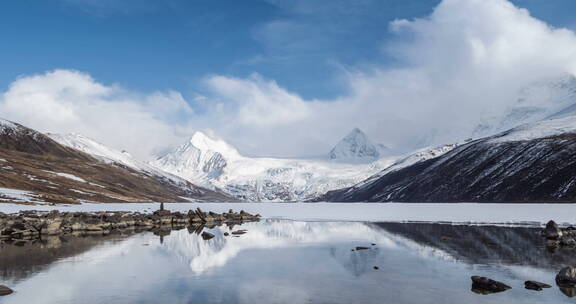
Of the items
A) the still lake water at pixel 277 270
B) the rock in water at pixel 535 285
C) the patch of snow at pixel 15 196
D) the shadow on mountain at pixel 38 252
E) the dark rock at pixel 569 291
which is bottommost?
the dark rock at pixel 569 291

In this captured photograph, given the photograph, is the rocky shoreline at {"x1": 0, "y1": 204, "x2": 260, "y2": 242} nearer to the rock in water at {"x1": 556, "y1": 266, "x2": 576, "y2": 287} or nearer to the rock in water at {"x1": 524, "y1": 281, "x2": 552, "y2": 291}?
the rock in water at {"x1": 524, "y1": 281, "x2": 552, "y2": 291}

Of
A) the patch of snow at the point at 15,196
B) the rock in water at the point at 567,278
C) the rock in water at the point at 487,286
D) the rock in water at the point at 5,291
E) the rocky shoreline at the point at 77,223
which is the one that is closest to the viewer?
the rock in water at the point at 5,291

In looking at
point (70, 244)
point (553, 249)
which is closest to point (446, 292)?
point (553, 249)

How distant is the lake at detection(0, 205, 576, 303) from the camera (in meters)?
22.9

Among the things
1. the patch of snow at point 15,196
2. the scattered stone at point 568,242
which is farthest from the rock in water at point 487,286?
the patch of snow at point 15,196

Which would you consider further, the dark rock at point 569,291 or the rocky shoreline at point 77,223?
the rocky shoreline at point 77,223

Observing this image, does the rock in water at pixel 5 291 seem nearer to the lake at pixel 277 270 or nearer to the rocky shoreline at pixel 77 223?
the lake at pixel 277 270

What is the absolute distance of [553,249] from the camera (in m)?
39.9

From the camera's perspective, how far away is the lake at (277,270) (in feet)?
75.2

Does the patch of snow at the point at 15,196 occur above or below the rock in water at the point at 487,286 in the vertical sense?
above

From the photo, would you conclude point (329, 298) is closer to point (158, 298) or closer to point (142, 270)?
point (158, 298)

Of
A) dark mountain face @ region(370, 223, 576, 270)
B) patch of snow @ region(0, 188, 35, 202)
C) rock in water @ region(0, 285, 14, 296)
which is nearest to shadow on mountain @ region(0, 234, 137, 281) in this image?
rock in water @ region(0, 285, 14, 296)

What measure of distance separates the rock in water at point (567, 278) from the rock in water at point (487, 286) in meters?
3.43

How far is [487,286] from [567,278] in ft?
15.9
